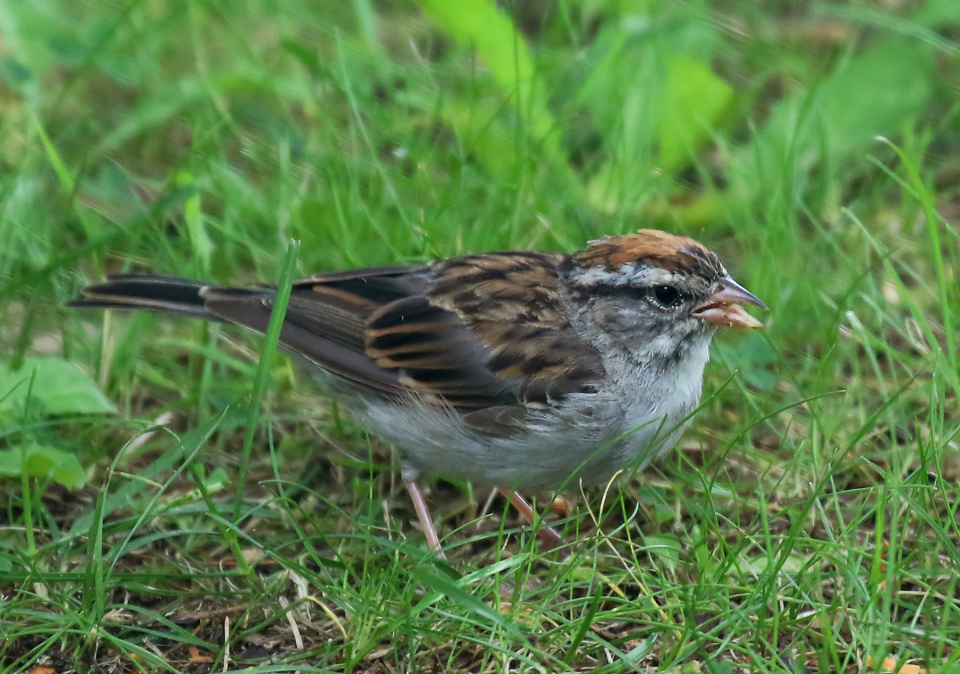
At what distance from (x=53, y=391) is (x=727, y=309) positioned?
88.0 inches

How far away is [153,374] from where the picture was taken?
14.8ft

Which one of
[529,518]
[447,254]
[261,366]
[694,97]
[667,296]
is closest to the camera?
[261,366]

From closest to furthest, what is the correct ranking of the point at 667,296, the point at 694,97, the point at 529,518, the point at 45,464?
the point at 45,464 → the point at 667,296 → the point at 529,518 → the point at 694,97

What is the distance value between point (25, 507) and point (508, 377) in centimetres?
153

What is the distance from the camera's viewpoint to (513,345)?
13.1ft

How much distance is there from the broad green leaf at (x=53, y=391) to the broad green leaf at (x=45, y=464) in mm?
157

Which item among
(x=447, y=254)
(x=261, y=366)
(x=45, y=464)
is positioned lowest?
(x=45, y=464)

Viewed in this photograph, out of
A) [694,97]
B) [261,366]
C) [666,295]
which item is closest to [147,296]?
[261,366]

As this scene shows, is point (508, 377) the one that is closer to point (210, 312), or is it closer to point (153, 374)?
point (210, 312)

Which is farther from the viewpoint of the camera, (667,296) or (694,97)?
(694,97)

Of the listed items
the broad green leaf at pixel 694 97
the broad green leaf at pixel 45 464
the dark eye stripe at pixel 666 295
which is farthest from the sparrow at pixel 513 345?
the broad green leaf at pixel 694 97

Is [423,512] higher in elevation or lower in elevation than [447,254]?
lower

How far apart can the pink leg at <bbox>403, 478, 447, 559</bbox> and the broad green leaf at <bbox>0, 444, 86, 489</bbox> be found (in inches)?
42.1

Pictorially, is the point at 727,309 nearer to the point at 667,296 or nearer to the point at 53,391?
the point at 667,296
